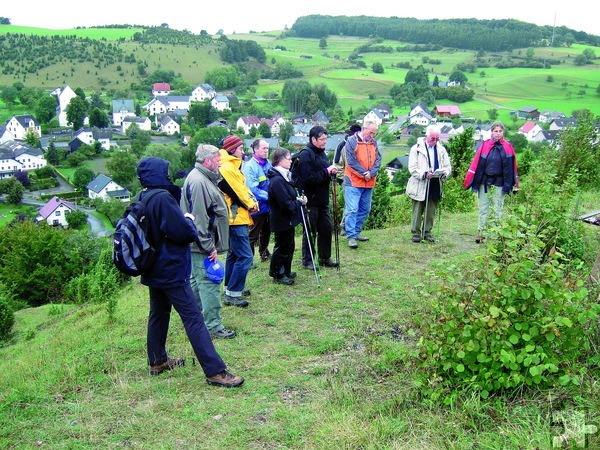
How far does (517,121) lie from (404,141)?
670 inches

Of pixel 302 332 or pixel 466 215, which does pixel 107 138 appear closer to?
pixel 466 215

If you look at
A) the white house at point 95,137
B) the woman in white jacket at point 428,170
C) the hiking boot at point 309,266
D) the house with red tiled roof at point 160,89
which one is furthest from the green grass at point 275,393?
the house with red tiled roof at point 160,89

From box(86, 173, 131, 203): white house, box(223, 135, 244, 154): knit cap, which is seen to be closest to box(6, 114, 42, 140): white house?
box(86, 173, 131, 203): white house

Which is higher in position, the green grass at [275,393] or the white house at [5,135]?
→ the green grass at [275,393]

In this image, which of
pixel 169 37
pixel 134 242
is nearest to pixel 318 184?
pixel 134 242

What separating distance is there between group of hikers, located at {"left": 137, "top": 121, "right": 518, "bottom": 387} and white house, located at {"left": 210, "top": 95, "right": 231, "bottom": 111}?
86.0 m

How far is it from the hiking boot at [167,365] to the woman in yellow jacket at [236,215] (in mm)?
1570

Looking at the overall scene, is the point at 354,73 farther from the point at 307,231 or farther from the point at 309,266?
the point at 307,231

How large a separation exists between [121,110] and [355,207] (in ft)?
280

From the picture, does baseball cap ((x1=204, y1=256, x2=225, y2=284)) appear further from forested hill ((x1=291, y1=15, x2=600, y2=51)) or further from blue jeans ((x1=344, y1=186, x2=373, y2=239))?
forested hill ((x1=291, y1=15, x2=600, y2=51))

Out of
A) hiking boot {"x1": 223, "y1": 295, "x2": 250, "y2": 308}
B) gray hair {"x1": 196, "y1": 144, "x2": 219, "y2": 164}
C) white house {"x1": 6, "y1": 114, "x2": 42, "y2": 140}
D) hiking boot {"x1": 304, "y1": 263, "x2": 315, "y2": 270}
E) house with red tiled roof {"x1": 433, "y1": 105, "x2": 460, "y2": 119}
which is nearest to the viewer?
gray hair {"x1": 196, "y1": 144, "x2": 219, "y2": 164}

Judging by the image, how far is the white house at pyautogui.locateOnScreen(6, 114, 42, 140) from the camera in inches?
3056

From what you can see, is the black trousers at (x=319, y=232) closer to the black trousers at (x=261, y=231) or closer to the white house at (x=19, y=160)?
the black trousers at (x=261, y=231)

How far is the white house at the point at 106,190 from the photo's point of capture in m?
52.5
